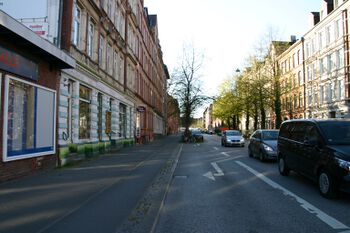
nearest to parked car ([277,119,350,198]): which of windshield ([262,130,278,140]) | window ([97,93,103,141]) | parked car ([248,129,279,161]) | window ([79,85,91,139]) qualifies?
parked car ([248,129,279,161])

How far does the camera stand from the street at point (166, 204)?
235 inches

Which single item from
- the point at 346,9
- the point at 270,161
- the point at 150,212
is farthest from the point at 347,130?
the point at 346,9

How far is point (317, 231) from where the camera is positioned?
5.62 metres

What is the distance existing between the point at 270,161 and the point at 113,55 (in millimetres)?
13542

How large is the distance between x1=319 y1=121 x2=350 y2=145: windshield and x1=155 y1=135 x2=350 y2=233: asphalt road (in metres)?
1.27

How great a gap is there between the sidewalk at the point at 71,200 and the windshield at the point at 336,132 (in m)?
4.76

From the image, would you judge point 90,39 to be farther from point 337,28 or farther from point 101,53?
point 337,28

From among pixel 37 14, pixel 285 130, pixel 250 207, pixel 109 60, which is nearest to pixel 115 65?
pixel 109 60

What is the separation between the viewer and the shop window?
1066 centimetres

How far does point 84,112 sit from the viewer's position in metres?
18.5

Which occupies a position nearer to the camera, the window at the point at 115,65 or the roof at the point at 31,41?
the roof at the point at 31,41

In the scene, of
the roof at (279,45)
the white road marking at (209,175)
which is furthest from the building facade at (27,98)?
the roof at (279,45)

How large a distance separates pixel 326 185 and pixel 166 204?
3.66 meters

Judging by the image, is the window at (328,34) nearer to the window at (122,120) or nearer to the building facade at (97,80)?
the building facade at (97,80)
